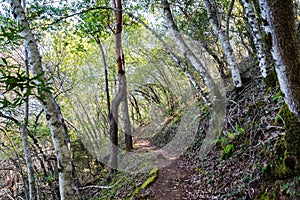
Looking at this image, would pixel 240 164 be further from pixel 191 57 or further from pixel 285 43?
pixel 191 57

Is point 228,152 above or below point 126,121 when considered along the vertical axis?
below

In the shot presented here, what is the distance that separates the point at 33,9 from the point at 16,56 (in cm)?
278

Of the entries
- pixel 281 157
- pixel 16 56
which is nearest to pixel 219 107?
pixel 281 157

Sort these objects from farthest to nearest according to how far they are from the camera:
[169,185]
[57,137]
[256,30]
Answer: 1. [169,185]
2. [256,30]
3. [57,137]

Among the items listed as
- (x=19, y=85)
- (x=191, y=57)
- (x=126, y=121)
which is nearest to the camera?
(x=19, y=85)

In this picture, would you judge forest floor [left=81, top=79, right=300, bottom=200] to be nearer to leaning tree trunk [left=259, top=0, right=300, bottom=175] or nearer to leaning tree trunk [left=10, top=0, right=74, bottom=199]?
leaning tree trunk [left=259, top=0, right=300, bottom=175]

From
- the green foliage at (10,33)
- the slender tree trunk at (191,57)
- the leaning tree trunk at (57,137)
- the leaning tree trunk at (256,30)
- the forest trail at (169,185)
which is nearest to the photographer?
the green foliage at (10,33)

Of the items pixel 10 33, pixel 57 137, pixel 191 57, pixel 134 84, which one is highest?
pixel 134 84

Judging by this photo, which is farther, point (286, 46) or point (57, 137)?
point (57, 137)

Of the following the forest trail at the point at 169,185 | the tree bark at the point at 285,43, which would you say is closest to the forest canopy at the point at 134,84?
the tree bark at the point at 285,43

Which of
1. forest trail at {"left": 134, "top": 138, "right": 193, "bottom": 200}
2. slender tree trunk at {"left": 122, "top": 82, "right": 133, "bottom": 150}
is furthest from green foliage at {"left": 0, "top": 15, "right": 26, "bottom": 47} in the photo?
slender tree trunk at {"left": 122, "top": 82, "right": 133, "bottom": 150}

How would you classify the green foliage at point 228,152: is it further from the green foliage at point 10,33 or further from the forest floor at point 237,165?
the green foliage at point 10,33

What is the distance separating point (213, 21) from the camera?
6.95 meters

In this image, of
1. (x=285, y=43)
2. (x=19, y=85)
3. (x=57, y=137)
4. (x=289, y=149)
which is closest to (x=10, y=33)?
(x=19, y=85)
